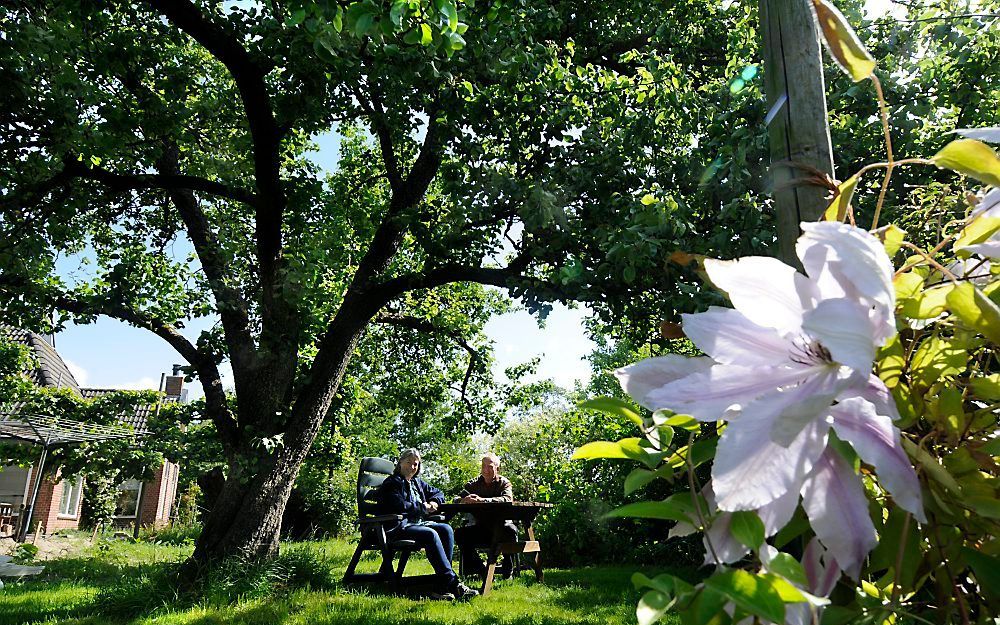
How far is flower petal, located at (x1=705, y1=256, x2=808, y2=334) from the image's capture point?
435 mm

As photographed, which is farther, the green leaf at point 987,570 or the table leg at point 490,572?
the table leg at point 490,572

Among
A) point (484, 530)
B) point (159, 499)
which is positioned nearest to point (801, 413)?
point (484, 530)

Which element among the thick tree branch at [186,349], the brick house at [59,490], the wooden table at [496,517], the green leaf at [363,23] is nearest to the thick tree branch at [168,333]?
the thick tree branch at [186,349]

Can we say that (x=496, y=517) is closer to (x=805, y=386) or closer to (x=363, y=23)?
(x=363, y=23)

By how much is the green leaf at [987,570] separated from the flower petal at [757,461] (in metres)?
0.11

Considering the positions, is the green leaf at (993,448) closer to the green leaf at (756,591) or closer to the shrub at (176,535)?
the green leaf at (756,591)

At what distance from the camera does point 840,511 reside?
0.41 m

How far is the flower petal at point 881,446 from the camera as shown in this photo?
0.38m

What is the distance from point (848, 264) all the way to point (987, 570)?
198 millimetres

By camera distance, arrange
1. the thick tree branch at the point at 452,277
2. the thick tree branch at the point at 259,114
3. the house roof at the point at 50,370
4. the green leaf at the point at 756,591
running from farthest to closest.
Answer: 1. the house roof at the point at 50,370
2. the thick tree branch at the point at 452,277
3. the thick tree branch at the point at 259,114
4. the green leaf at the point at 756,591

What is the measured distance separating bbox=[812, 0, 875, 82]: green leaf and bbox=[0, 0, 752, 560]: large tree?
10.9ft

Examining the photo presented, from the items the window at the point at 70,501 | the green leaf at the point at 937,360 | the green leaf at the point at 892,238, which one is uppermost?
the green leaf at the point at 892,238

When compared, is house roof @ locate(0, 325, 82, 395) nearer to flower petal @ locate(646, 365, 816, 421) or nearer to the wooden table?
the wooden table

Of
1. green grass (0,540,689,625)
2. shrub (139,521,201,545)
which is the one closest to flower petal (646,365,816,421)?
green grass (0,540,689,625)
